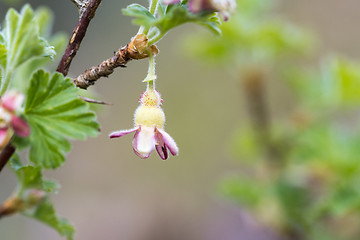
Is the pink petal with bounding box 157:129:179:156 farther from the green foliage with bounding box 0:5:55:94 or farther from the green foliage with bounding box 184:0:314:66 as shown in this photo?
the green foliage with bounding box 184:0:314:66

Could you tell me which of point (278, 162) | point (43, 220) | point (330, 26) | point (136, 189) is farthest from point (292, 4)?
point (43, 220)

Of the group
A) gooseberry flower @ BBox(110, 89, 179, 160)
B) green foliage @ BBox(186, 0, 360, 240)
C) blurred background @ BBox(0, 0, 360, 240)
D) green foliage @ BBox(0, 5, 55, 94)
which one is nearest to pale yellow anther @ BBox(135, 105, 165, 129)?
gooseberry flower @ BBox(110, 89, 179, 160)

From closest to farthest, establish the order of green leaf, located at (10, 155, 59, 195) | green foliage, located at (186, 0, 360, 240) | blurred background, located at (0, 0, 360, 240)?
green leaf, located at (10, 155, 59, 195) < green foliage, located at (186, 0, 360, 240) < blurred background, located at (0, 0, 360, 240)

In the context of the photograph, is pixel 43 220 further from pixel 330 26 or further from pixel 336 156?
pixel 330 26

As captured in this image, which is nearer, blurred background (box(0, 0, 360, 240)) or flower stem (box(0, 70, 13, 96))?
flower stem (box(0, 70, 13, 96))

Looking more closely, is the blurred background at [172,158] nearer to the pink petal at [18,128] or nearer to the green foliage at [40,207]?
the green foliage at [40,207]

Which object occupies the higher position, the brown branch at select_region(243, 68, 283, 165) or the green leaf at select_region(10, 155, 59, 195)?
the brown branch at select_region(243, 68, 283, 165)

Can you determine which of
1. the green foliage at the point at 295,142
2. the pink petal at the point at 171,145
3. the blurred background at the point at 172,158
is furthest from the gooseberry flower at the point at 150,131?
the blurred background at the point at 172,158
